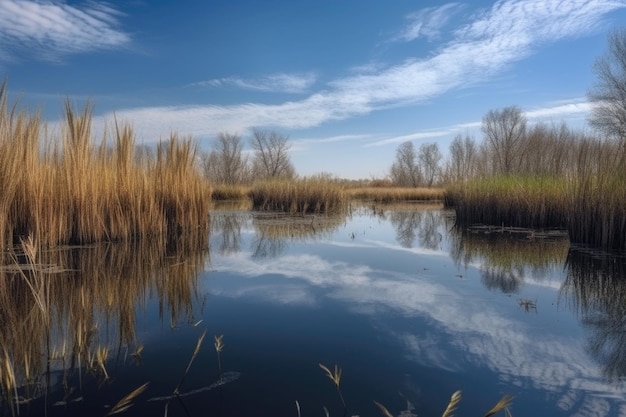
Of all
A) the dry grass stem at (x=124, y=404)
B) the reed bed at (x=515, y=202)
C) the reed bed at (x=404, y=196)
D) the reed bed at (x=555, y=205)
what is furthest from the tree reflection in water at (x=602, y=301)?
the reed bed at (x=404, y=196)

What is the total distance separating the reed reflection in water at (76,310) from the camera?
2.01 metres

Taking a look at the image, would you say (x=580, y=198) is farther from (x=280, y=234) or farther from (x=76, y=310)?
(x=76, y=310)

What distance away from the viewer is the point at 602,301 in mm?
3672

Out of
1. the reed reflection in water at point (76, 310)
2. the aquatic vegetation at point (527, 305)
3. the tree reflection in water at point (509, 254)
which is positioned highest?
the reed reflection in water at point (76, 310)

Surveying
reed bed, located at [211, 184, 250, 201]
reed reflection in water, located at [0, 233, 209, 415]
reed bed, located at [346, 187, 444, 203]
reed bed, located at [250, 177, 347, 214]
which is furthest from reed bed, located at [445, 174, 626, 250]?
reed bed, located at [211, 184, 250, 201]

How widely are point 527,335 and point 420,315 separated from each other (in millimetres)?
779

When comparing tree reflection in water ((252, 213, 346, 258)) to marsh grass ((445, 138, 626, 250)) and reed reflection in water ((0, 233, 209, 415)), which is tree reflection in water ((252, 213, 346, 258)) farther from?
marsh grass ((445, 138, 626, 250))

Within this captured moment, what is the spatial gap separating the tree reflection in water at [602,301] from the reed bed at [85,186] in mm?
4743

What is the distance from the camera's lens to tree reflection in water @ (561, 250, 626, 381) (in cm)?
253

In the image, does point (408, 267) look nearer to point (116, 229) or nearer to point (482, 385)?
point (482, 385)

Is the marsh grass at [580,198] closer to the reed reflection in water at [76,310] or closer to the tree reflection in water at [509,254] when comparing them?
the tree reflection in water at [509,254]

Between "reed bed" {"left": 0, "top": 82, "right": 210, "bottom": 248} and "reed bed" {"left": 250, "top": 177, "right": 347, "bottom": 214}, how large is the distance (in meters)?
6.63

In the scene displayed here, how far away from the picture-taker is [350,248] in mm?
6922

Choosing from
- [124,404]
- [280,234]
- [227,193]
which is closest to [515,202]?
→ [280,234]
